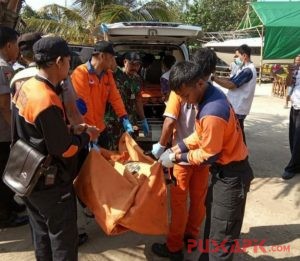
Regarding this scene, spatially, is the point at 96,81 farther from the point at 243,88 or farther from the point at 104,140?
the point at 243,88

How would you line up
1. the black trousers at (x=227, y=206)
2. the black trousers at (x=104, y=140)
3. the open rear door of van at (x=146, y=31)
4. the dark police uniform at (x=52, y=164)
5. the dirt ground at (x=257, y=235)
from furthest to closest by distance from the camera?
the open rear door of van at (x=146, y=31), the black trousers at (x=104, y=140), the dirt ground at (x=257, y=235), the black trousers at (x=227, y=206), the dark police uniform at (x=52, y=164)

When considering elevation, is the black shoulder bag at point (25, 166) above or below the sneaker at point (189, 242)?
above

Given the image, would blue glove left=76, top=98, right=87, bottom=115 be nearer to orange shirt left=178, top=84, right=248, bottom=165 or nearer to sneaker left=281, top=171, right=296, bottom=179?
orange shirt left=178, top=84, right=248, bottom=165

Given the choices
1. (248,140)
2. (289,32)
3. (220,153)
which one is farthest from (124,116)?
(289,32)

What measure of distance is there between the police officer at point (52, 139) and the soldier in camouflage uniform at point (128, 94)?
1.77m

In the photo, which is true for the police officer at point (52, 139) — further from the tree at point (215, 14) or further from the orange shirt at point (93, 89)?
the tree at point (215, 14)

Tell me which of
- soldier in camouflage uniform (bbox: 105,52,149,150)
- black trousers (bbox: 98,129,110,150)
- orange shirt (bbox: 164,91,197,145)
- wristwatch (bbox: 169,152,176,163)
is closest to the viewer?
wristwatch (bbox: 169,152,176,163)

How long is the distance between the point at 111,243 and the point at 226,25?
28.9m

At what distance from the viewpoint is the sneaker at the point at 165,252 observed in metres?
3.27

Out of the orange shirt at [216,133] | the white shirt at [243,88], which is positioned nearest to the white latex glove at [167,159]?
the orange shirt at [216,133]

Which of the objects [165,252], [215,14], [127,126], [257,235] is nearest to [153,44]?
[127,126]

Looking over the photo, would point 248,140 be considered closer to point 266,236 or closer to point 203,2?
point 266,236

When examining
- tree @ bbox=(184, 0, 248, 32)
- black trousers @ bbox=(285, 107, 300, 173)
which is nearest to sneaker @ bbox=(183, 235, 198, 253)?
black trousers @ bbox=(285, 107, 300, 173)

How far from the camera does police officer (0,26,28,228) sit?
11.4ft
